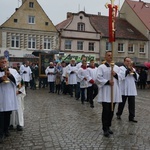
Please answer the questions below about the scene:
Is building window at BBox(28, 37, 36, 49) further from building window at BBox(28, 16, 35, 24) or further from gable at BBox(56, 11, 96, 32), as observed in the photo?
gable at BBox(56, 11, 96, 32)

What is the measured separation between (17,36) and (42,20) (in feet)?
14.0

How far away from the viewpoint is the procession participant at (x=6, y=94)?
6.54 m

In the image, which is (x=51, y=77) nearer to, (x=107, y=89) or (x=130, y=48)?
(x=107, y=89)

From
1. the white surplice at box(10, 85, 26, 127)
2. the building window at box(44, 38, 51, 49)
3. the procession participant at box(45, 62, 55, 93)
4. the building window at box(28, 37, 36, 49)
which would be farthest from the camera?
the building window at box(44, 38, 51, 49)

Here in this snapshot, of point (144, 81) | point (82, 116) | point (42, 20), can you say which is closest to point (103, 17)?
point (42, 20)

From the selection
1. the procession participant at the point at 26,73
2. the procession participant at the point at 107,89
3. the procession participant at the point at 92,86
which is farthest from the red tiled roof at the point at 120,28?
the procession participant at the point at 107,89

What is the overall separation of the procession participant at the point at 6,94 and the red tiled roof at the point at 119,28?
36171 millimetres

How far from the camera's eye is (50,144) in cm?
621

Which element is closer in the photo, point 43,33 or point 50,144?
point 50,144

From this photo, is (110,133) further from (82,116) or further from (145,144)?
(82,116)

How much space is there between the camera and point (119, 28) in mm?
45219

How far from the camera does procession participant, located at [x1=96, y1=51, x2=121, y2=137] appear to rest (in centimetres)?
710

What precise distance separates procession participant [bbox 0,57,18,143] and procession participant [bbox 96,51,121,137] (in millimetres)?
2058

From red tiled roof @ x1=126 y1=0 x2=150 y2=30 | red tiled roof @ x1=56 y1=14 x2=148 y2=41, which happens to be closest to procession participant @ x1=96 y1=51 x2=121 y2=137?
red tiled roof @ x1=56 y1=14 x2=148 y2=41
